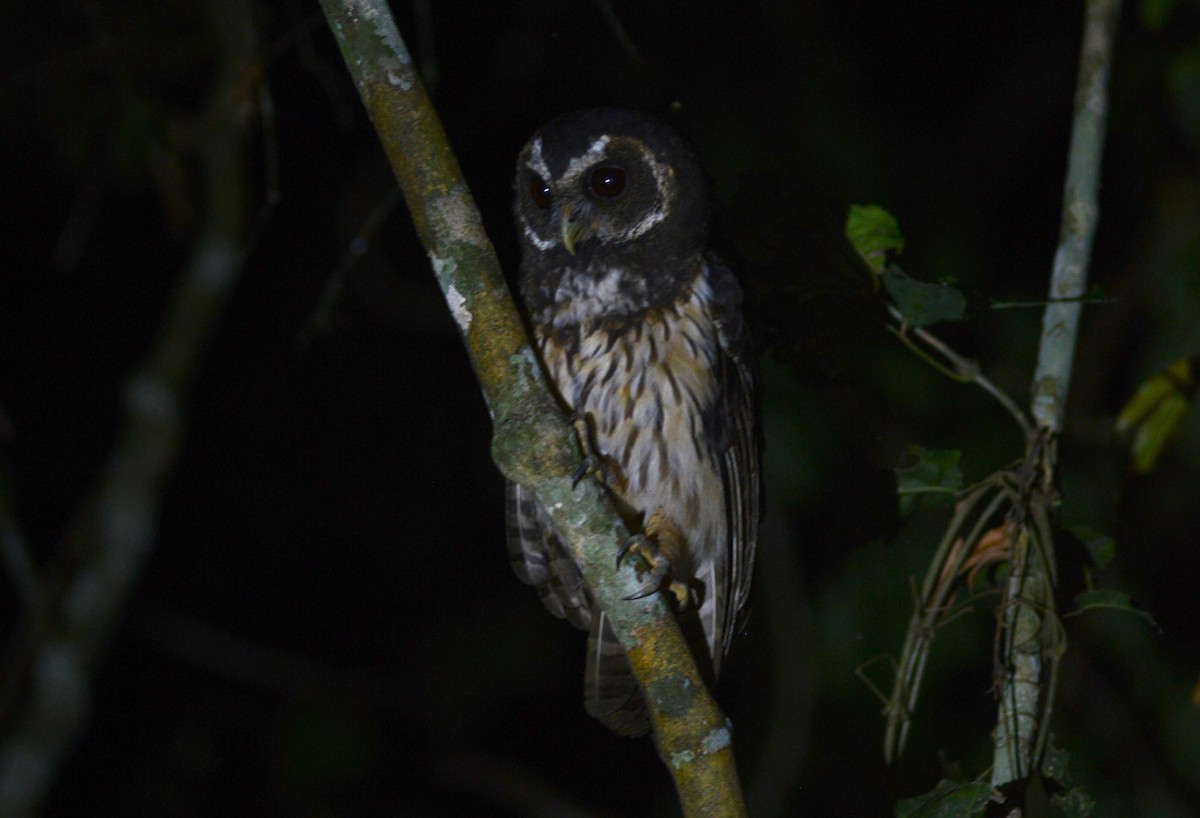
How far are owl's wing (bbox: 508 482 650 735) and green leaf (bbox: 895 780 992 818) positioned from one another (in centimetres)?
82

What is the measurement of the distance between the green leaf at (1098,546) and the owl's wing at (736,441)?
2.08ft

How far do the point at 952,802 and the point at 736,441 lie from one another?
95cm

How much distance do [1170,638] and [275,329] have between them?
3299mm

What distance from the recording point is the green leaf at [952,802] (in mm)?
1637

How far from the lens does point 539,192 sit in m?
2.42

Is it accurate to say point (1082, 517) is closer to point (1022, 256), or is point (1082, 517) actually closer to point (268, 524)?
point (1022, 256)

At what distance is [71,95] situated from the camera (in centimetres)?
380

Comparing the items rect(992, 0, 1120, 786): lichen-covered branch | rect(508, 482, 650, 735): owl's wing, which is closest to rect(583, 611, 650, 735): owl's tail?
rect(508, 482, 650, 735): owl's wing

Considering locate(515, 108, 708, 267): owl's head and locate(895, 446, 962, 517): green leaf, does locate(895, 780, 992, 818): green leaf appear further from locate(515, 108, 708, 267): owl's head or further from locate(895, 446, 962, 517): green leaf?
locate(515, 108, 708, 267): owl's head

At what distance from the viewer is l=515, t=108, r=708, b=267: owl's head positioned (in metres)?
2.33

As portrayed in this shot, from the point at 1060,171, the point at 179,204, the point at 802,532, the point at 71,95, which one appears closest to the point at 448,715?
the point at 802,532

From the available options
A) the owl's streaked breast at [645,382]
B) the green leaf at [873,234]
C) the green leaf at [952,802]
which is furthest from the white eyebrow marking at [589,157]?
the green leaf at [952,802]

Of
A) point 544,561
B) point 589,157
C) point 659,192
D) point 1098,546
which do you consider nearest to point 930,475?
point 1098,546

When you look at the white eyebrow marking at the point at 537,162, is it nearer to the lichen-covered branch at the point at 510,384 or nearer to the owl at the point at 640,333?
the owl at the point at 640,333
